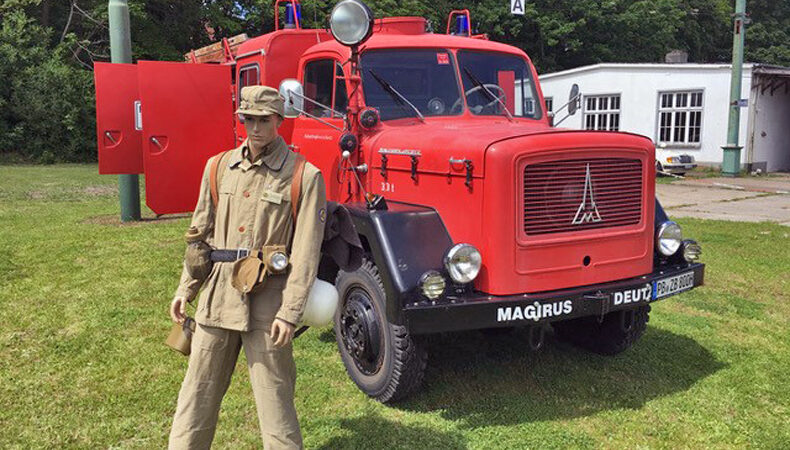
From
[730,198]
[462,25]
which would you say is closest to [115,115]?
[462,25]

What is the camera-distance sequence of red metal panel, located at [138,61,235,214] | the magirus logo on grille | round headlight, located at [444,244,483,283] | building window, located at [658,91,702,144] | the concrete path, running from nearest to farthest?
round headlight, located at [444,244,483,283]
the magirus logo on grille
red metal panel, located at [138,61,235,214]
the concrete path
building window, located at [658,91,702,144]

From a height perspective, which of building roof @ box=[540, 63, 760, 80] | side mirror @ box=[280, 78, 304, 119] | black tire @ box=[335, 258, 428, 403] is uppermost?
building roof @ box=[540, 63, 760, 80]

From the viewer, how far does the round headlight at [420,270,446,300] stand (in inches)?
152

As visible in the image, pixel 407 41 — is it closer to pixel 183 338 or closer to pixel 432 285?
pixel 432 285

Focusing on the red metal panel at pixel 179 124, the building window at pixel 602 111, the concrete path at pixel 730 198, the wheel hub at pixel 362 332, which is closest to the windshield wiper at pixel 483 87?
the wheel hub at pixel 362 332

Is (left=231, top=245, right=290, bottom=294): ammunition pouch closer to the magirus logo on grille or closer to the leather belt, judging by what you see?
the leather belt

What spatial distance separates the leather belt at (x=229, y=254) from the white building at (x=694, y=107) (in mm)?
22025

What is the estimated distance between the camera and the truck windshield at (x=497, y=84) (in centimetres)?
537

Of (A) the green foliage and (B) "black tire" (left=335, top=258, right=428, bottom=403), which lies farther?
A: (A) the green foliage


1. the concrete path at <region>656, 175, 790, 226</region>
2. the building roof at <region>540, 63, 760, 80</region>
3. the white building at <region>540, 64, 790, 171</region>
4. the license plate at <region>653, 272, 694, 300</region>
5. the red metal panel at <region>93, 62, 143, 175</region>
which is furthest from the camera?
the white building at <region>540, 64, 790, 171</region>

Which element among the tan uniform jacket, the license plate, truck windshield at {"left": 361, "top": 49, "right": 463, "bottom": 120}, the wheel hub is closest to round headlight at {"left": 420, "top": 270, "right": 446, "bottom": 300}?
the wheel hub

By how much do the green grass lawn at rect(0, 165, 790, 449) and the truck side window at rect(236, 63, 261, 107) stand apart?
7.22 feet

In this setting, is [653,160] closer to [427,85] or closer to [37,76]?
[427,85]

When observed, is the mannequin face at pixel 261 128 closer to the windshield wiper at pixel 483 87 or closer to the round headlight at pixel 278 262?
the round headlight at pixel 278 262
